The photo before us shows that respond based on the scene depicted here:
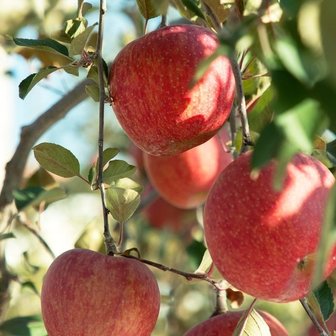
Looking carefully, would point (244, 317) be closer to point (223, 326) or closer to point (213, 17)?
point (223, 326)

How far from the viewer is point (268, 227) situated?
0.87m

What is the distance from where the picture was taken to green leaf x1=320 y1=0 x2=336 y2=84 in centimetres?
51

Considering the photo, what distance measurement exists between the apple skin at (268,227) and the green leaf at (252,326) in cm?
16

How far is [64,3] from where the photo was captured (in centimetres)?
160

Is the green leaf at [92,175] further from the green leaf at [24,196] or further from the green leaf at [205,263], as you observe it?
the green leaf at [24,196]

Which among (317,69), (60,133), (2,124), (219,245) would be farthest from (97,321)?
(60,133)

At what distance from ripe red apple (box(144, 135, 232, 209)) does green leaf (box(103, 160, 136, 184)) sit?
722mm

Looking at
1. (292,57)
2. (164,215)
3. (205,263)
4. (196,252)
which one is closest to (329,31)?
(292,57)

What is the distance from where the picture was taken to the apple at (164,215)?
2.46 meters

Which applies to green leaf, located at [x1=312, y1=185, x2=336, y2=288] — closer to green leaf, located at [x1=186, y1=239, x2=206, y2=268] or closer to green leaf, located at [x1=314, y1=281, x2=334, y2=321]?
green leaf, located at [x1=314, y1=281, x2=334, y2=321]

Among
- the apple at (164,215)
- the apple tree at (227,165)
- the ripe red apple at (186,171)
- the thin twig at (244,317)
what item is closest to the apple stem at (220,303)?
the apple tree at (227,165)

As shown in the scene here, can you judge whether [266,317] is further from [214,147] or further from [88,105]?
[88,105]

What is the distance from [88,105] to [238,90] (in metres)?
2.27

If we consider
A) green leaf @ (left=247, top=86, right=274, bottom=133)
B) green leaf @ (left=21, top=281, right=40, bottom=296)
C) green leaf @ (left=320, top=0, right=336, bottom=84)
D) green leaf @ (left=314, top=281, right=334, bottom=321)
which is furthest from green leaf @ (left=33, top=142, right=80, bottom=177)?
green leaf @ (left=320, top=0, right=336, bottom=84)
